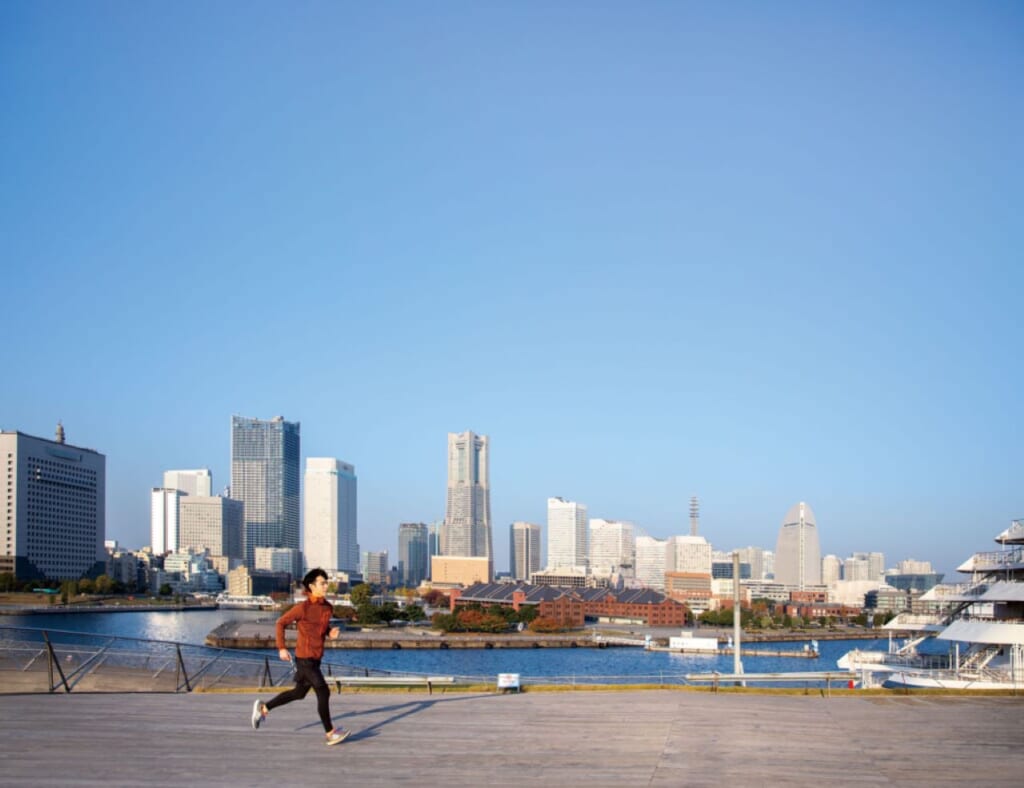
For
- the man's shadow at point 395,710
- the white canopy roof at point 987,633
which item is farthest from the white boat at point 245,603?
the man's shadow at point 395,710

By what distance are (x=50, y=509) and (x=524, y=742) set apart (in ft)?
579

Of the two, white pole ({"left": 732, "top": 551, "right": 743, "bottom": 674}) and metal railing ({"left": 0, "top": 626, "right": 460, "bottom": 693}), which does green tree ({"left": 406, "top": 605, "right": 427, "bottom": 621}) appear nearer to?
white pole ({"left": 732, "top": 551, "right": 743, "bottom": 674})

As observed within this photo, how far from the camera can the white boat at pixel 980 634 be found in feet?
83.0

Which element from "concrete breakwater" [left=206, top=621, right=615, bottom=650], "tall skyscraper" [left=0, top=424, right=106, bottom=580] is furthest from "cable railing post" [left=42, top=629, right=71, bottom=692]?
"tall skyscraper" [left=0, top=424, right=106, bottom=580]

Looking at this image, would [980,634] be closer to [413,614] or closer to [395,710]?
[395,710]

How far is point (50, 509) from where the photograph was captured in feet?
545

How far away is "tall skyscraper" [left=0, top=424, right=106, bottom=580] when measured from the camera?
157875 mm

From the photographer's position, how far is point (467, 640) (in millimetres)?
103812

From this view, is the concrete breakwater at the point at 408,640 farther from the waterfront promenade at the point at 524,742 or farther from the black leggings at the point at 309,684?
the black leggings at the point at 309,684

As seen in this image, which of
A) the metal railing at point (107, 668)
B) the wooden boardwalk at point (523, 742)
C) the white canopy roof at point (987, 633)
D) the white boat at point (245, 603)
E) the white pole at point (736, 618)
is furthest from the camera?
the white boat at point (245, 603)

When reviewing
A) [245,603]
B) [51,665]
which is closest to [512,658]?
[51,665]

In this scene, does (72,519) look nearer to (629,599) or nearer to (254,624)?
(254,624)

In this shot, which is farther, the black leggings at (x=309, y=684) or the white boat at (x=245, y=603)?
the white boat at (x=245, y=603)

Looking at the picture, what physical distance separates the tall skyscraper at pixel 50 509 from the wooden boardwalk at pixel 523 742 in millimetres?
162903
